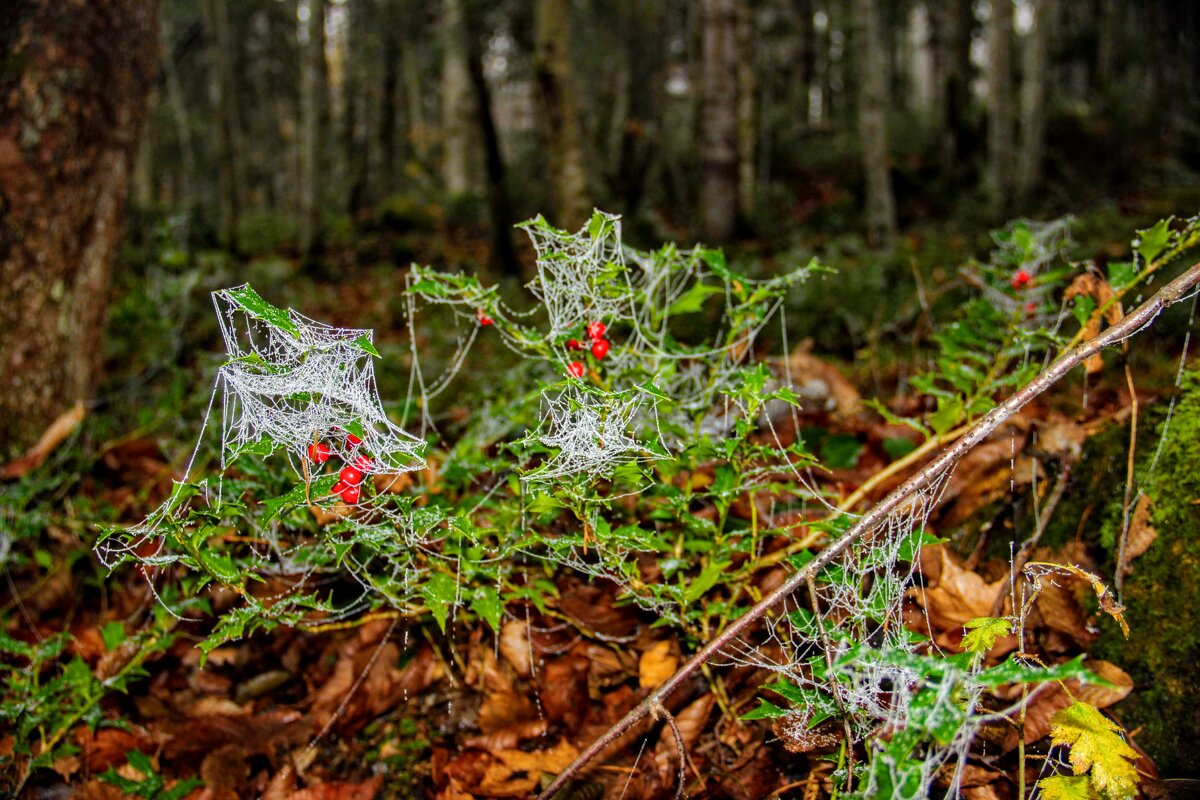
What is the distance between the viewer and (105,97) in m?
3.06

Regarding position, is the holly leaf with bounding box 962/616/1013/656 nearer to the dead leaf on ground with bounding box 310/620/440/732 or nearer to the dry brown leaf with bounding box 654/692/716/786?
the dry brown leaf with bounding box 654/692/716/786

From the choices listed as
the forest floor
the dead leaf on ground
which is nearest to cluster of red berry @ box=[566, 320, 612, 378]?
the forest floor

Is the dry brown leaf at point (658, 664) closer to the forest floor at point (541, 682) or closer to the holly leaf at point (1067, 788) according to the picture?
the forest floor at point (541, 682)

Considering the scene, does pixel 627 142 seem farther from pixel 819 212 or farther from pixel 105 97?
pixel 105 97

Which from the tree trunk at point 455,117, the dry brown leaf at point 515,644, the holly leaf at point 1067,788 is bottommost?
the dry brown leaf at point 515,644

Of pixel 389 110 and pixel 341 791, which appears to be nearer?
pixel 341 791

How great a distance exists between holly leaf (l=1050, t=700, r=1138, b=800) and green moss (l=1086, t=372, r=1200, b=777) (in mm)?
283

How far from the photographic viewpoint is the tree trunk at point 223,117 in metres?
11.8

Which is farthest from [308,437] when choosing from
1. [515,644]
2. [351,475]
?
[515,644]

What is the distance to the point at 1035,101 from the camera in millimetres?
9477

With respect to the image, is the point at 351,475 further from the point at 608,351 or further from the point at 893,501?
the point at 893,501

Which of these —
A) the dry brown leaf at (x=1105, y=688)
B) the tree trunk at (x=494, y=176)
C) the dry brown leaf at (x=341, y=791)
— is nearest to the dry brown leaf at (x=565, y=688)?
the dry brown leaf at (x=341, y=791)

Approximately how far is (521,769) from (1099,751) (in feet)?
3.94

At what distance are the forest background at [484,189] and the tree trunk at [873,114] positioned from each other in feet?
0.10
